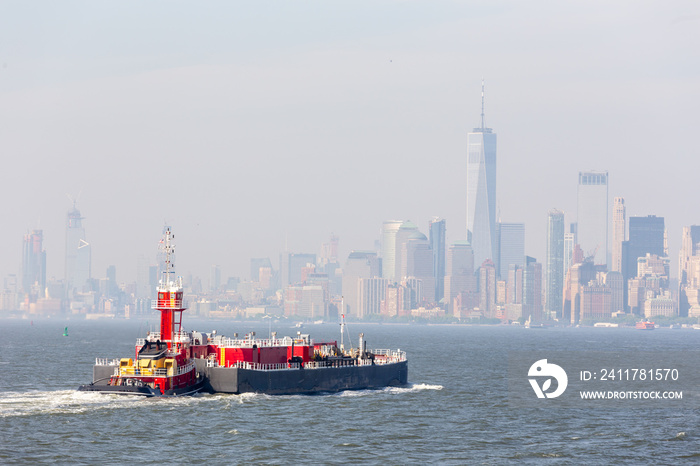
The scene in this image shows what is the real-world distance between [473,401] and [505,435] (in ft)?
69.6

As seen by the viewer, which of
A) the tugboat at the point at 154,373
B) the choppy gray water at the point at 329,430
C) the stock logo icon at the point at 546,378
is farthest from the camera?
the stock logo icon at the point at 546,378

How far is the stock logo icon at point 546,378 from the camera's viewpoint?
108194mm

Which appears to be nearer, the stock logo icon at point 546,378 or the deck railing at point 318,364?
the deck railing at point 318,364

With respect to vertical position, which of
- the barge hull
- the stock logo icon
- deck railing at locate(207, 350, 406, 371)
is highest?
deck railing at locate(207, 350, 406, 371)

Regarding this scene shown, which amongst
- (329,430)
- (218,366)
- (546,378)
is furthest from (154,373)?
(546,378)

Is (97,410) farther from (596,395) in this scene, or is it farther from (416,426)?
(596,395)

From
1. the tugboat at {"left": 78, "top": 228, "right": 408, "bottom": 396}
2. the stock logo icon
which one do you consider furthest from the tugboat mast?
the stock logo icon

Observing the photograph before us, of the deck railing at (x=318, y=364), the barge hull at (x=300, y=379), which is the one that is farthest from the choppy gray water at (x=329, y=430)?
the deck railing at (x=318, y=364)

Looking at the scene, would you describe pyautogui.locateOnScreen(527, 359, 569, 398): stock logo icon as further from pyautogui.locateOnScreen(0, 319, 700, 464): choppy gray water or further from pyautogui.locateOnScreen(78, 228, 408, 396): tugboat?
pyautogui.locateOnScreen(78, 228, 408, 396): tugboat

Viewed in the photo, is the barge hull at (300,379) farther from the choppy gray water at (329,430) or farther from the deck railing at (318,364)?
the choppy gray water at (329,430)

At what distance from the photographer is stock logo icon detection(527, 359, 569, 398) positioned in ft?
355

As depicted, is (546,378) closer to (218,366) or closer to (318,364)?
(318,364)

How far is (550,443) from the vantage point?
71062 mm

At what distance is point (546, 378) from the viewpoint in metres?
129
